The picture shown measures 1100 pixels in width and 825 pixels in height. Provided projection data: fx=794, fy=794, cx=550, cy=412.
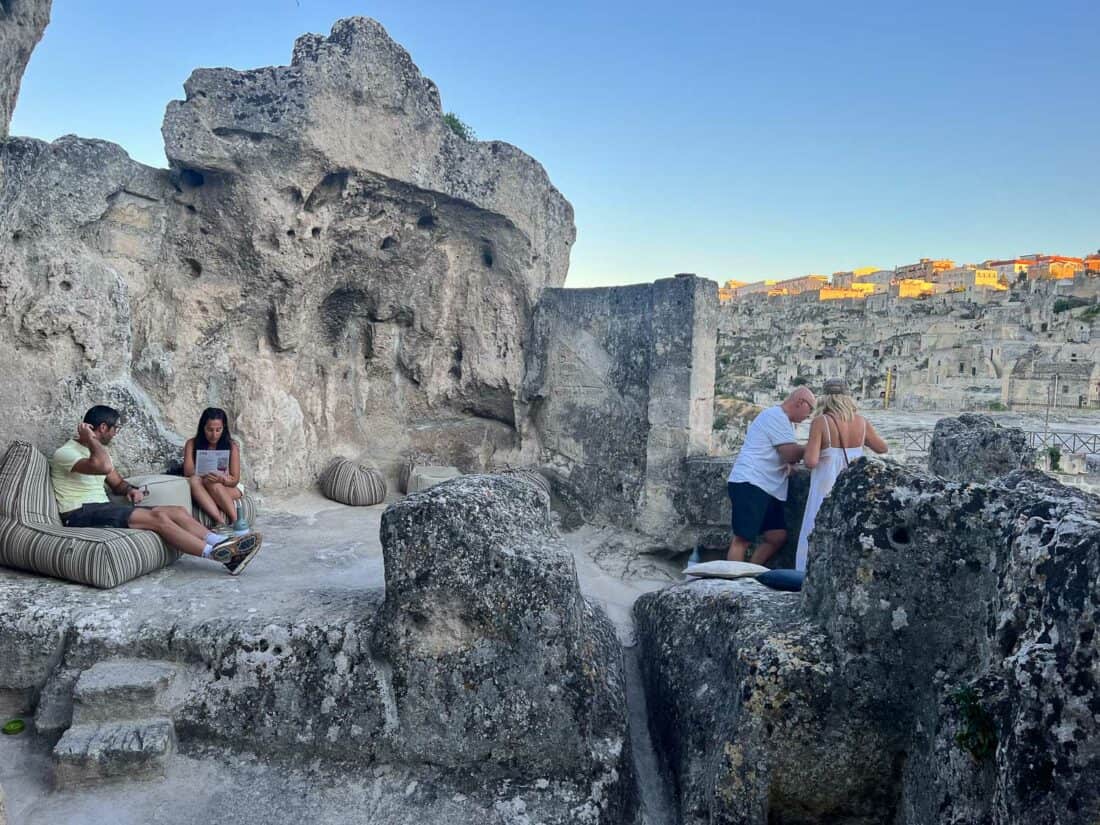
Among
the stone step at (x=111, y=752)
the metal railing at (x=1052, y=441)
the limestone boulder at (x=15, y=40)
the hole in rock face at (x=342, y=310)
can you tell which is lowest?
the stone step at (x=111, y=752)

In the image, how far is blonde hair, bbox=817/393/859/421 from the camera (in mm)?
4707

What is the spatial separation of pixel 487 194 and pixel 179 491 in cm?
367

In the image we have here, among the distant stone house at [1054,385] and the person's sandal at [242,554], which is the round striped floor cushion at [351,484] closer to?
the person's sandal at [242,554]

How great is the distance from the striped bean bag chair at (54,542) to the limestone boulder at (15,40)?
6.90ft

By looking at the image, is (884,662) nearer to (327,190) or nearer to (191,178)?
(327,190)

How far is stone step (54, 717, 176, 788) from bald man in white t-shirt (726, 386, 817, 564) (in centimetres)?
350

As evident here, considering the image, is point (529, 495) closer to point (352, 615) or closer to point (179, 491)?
point (352, 615)

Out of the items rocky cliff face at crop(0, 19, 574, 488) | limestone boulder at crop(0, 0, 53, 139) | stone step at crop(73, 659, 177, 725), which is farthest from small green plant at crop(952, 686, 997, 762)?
limestone boulder at crop(0, 0, 53, 139)

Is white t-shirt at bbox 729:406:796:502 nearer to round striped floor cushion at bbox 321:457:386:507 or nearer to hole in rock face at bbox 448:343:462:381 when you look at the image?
round striped floor cushion at bbox 321:457:386:507

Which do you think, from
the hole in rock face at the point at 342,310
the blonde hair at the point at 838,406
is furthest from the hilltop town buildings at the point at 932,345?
the hole in rock face at the point at 342,310

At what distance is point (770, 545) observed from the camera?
533 cm

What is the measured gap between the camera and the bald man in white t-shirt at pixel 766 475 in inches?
205

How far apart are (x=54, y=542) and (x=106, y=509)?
0.39 metres

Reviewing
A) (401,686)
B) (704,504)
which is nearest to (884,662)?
(401,686)
